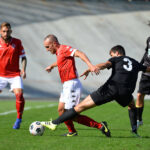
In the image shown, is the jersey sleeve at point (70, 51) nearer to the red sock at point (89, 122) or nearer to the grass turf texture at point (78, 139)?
the red sock at point (89, 122)

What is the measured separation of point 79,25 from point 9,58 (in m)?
21.7

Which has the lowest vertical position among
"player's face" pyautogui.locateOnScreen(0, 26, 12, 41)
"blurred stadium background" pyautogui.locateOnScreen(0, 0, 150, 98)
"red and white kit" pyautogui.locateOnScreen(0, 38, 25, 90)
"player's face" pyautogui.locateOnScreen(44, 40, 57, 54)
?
"red and white kit" pyautogui.locateOnScreen(0, 38, 25, 90)

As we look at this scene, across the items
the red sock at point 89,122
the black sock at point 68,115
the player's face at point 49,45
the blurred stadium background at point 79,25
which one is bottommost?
the red sock at point 89,122

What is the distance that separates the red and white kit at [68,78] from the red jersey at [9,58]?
5.64 feet

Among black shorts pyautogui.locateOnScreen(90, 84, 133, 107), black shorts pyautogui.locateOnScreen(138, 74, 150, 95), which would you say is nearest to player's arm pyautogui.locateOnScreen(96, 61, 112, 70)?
black shorts pyautogui.locateOnScreen(90, 84, 133, 107)

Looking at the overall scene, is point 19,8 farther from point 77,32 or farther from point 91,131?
point 91,131

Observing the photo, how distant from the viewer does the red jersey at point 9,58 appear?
28.4 ft

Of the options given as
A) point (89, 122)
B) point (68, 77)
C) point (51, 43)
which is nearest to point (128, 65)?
point (68, 77)

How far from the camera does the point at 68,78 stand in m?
7.24

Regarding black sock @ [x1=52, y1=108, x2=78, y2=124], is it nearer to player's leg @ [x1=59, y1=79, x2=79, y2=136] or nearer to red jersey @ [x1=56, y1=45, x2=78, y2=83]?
player's leg @ [x1=59, y1=79, x2=79, y2=136]

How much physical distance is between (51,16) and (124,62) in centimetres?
2462

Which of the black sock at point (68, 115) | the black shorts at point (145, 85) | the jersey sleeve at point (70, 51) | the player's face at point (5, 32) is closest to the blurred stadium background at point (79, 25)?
the black shorts at point (145, 85)

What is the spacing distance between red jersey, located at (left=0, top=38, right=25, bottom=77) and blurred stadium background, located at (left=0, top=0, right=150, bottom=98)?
585 inches

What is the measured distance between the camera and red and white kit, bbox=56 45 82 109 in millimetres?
7172
